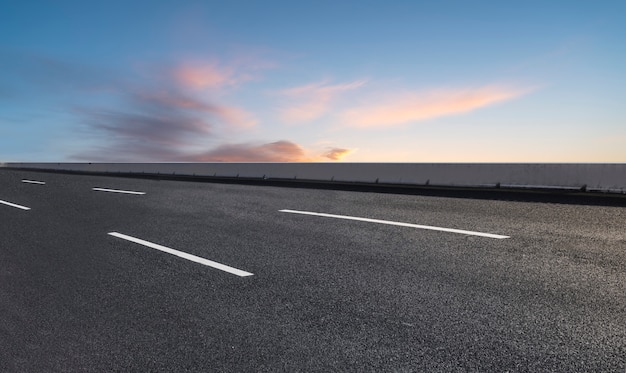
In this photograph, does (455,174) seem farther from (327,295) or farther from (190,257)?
(327,295)

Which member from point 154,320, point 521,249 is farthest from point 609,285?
point 154,320

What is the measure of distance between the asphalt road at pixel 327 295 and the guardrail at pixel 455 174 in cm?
286

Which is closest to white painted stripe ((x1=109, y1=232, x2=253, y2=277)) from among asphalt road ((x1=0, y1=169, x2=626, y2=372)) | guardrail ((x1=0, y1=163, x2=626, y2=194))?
asphalt road ((x1=0, y1=169, x2=626, y2=372))

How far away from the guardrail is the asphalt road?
286 centimetres

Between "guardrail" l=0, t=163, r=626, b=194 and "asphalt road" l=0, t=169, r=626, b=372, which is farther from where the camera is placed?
"guardrail" l=0, t=163, r=626, b=194

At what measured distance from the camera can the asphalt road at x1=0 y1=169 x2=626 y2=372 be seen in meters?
3.33

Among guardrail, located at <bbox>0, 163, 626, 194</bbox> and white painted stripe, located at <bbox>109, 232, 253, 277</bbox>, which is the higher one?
guardrail, located at <bbox>0, 163, 626, 194</bbox>

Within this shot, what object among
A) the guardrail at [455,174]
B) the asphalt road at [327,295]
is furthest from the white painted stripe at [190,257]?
the guardrail at [455,174]

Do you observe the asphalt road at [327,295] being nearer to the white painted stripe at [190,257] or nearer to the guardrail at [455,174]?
the white painted stripe at [190,257]

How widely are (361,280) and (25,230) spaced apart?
26.3 feet

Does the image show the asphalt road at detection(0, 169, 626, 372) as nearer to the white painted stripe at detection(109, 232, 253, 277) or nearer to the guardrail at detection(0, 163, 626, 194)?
the white painted stripe at detection(109, 232, 253, 277)

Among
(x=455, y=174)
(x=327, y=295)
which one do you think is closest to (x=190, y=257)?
(x=327, y=295)

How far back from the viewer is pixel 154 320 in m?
4.22

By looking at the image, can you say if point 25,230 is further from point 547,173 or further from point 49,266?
point 547,173
